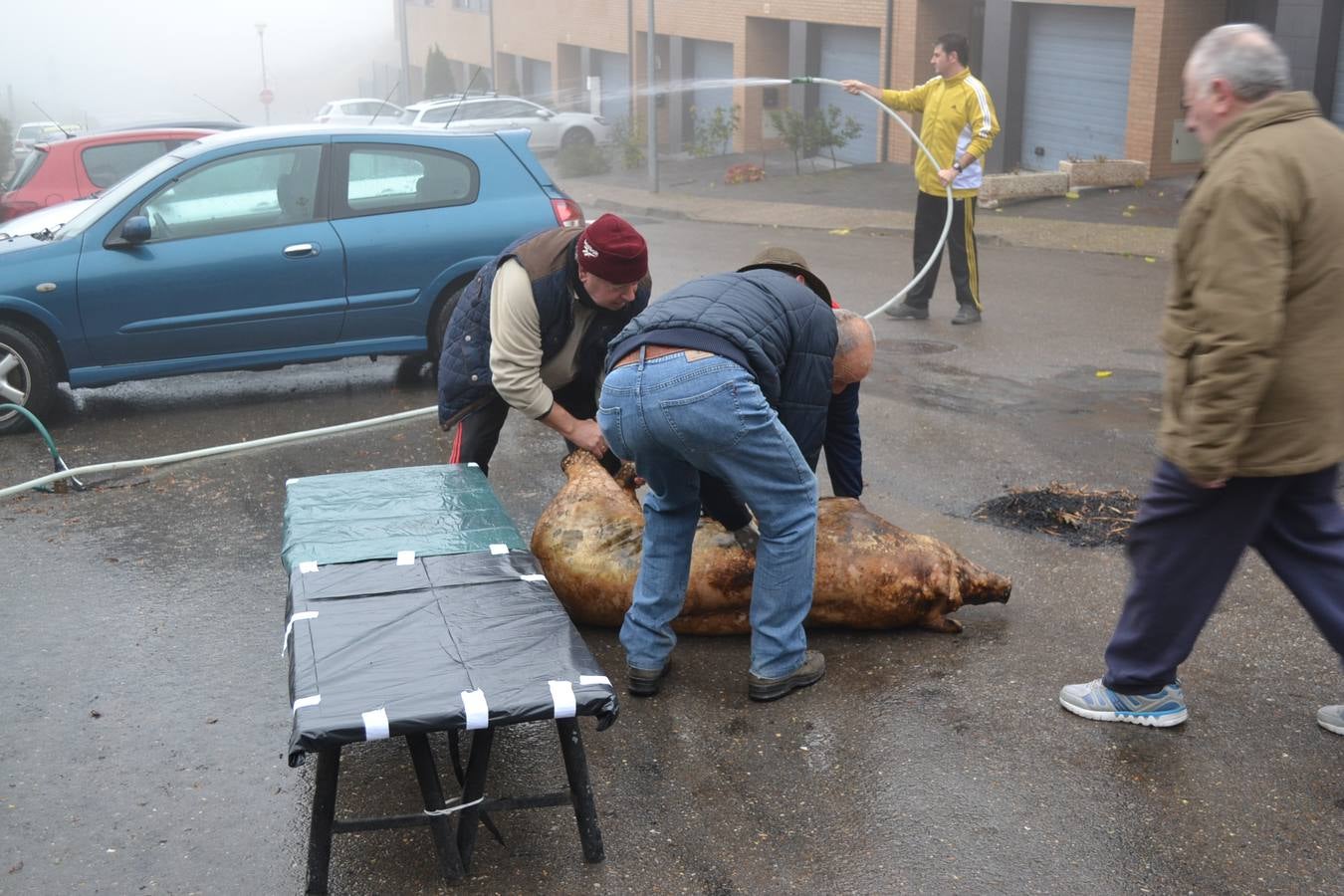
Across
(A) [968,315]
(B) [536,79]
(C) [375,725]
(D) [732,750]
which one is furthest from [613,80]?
(C) [375,725]

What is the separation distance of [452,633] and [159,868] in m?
0.96

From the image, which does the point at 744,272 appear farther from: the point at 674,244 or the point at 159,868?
the point at 674,244

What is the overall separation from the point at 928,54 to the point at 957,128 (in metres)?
12.7

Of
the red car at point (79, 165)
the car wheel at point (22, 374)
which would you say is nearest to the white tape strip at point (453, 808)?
the car wheel at point (22, 374)

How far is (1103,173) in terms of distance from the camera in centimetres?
1653

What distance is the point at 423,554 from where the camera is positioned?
3.94 m

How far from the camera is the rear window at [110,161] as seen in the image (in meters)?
11.7

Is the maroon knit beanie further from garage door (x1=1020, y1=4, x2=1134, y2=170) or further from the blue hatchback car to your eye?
garage door (x1=1020, y1=4, x2=1134, y2=170)

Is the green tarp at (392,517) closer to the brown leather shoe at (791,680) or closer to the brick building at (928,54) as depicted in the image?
the brown leather shoe at (791,680)

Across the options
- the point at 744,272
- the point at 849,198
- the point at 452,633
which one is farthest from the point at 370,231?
the point at 849,198

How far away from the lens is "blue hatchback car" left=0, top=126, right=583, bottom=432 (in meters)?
7.61

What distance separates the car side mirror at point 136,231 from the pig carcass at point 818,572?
3.91 metres

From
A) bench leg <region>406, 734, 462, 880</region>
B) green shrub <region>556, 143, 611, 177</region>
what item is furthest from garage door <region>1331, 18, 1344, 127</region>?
bench leg <region>406, 734, 462, 880</region>

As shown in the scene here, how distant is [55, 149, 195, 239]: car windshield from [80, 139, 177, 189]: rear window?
4.00 m
